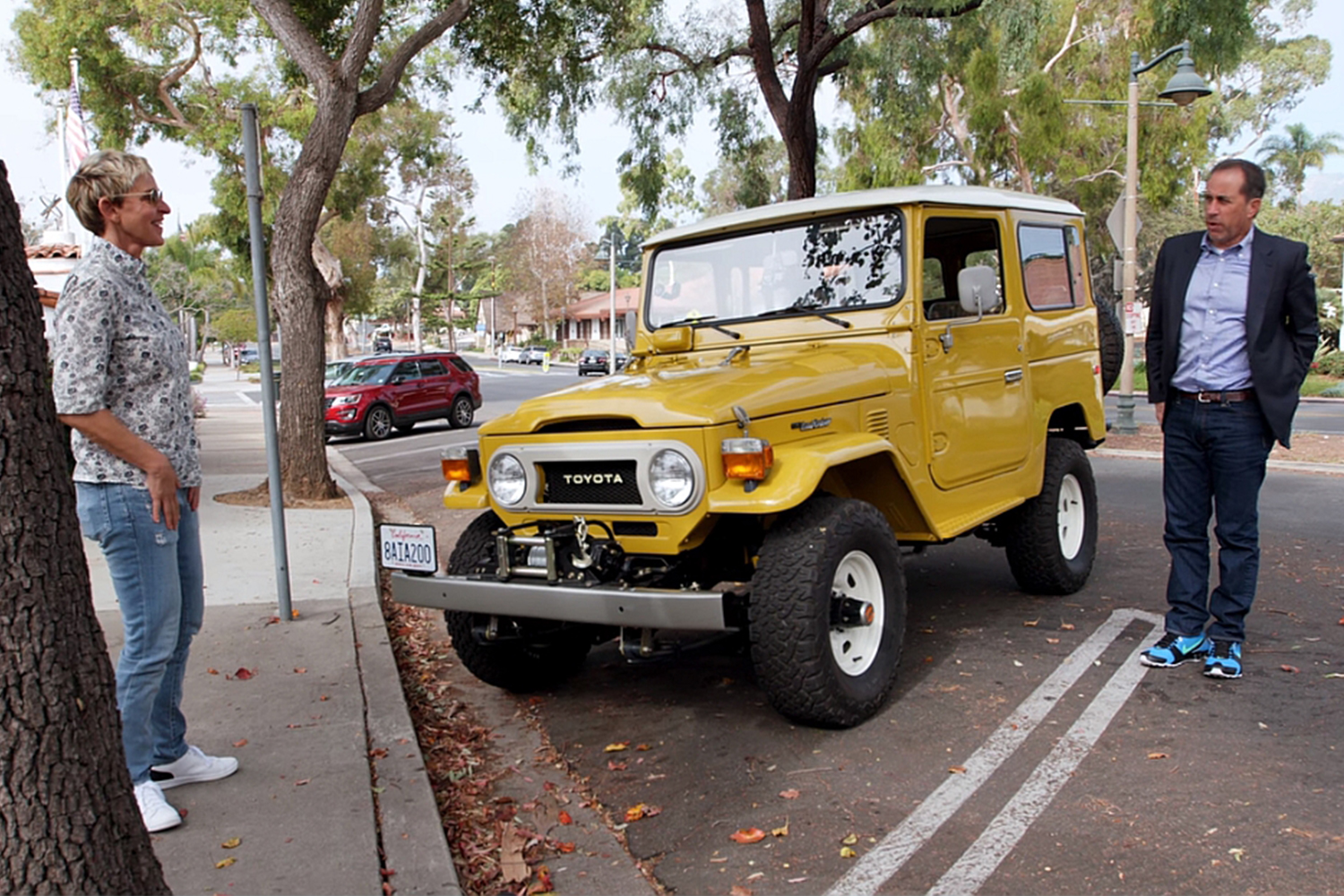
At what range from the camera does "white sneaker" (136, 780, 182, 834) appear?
3355 millimetres

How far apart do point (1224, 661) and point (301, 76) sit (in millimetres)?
14309

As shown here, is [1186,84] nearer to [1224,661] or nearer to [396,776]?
[1224,661]

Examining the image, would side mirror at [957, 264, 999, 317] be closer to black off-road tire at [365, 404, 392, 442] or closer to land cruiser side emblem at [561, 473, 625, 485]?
land cruiser side emblem at [561, 473, 625, 485]

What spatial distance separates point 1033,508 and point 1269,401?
62.0 inches

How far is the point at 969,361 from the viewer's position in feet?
17.6

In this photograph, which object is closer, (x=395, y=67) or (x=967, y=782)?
(x=967, y=782)

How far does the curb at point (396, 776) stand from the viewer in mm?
3220

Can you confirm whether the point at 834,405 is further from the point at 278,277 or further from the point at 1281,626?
the point at 278,277

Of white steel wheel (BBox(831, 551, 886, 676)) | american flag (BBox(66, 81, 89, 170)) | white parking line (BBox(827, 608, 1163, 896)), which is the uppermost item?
american flag (BBox(66, 81, 89, 170))

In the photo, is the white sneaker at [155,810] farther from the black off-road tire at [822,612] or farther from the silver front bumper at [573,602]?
the black off-road tire at [822,612]

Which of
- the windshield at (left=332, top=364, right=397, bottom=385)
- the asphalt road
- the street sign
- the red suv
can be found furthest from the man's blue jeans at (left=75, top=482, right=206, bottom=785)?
the windshield at (left=332, top=364, right=397, bottom=385)

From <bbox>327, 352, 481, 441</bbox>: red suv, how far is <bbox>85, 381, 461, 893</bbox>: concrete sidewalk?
41.3 ft

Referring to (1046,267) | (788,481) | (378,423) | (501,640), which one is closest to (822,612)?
(788,481)

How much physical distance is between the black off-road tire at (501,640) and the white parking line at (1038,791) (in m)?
1.99
